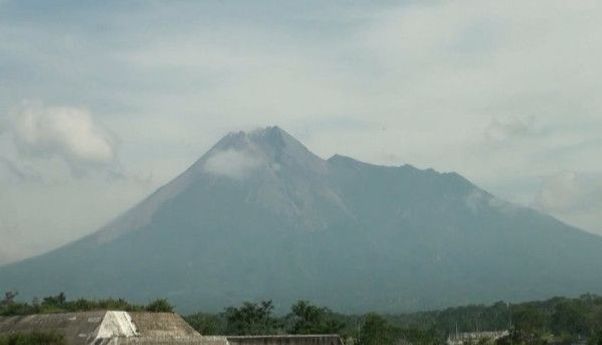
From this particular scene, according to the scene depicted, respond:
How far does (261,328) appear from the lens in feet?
236

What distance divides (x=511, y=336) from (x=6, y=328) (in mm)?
56309

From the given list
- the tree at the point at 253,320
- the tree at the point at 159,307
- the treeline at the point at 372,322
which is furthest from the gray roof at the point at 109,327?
the tree at the point at 253,320

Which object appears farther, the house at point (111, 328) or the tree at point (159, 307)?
the tree at point (159, 307)

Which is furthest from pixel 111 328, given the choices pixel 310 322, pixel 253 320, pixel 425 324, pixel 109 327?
pixel 425 324

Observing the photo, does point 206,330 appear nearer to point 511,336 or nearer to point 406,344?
point 406,344

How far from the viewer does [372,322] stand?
70.9 m

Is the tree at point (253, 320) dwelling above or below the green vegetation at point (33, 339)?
above

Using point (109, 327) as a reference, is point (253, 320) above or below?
above

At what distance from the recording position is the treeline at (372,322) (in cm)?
6081

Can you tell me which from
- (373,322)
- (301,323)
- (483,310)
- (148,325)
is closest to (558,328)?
(483,310)

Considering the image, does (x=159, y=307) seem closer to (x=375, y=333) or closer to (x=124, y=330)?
(x=124, y=330)

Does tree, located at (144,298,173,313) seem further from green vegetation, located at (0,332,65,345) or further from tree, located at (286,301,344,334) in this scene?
tree, located at (286,301,344,334)

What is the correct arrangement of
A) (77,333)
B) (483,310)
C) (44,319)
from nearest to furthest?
(77,333)
(44,319)
(483,310)

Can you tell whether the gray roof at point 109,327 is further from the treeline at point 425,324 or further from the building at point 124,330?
the treeline at point 425,324
